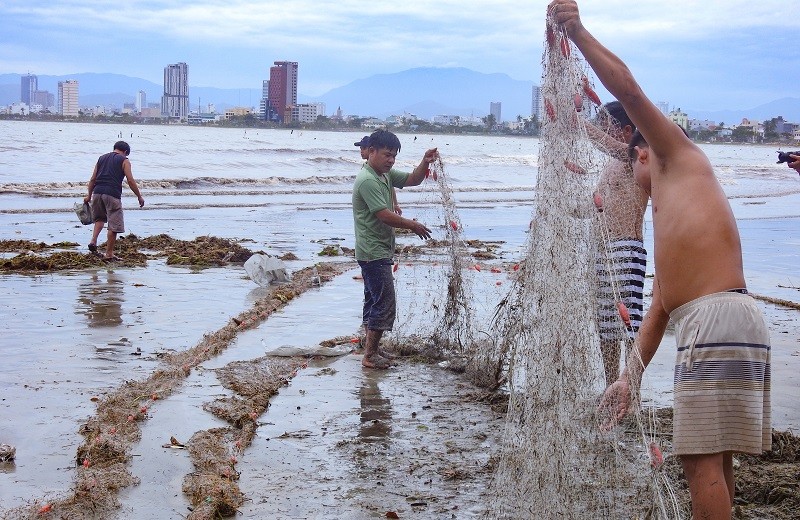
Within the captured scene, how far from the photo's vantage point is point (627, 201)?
501cm

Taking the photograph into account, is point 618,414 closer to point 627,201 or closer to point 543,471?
point 543,471

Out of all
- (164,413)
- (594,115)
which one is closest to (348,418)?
(164,413)

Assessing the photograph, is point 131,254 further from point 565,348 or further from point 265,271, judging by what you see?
point 565,348

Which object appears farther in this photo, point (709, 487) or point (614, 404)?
point (614, 404)

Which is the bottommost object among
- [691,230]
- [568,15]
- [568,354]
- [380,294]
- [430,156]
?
[380,294]

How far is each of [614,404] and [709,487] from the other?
0.60 m

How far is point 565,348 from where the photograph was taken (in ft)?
12.1

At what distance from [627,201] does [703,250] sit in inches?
74.6

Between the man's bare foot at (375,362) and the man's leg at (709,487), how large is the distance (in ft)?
13.9

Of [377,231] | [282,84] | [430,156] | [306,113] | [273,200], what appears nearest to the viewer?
[377,231]

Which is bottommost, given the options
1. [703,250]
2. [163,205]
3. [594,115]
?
[163,205]

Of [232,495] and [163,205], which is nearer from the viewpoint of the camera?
[232,495]

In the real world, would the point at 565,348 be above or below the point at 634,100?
below

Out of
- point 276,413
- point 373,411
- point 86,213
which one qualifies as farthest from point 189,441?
point 86,213
